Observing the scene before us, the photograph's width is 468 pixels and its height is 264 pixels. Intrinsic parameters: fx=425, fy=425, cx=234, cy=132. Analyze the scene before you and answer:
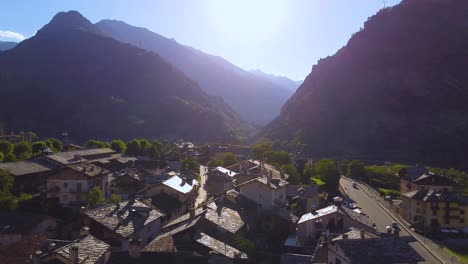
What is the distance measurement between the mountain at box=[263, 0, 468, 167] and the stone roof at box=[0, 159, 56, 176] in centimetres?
10568

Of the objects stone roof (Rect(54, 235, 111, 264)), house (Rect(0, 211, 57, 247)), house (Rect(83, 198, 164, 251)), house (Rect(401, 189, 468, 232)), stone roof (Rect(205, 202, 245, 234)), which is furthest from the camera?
house (Rect(401, 189, 468, 232))

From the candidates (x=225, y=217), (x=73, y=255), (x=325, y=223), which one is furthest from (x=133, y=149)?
(x=73, y=255)

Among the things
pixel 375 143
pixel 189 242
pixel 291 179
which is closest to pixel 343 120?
pixel 375 143

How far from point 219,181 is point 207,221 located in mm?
29063

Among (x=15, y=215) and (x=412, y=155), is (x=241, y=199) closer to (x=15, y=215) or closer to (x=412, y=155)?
(x=15, y=215)

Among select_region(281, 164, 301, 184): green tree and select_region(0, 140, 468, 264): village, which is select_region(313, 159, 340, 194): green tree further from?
select_region(281, 164, 301, 184): green tree

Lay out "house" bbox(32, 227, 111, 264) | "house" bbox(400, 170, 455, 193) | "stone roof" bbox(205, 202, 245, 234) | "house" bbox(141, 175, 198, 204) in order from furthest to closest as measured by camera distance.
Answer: "house" bbox(400, 170, 455, 193)
"house" bbox(141, 175, 198, 204)
"stone roof" bbox(205, 202, 245, 234)
"house" bbox(32, 227, 111, 264)

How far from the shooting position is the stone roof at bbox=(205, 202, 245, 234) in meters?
35.0

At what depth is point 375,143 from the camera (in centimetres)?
15162

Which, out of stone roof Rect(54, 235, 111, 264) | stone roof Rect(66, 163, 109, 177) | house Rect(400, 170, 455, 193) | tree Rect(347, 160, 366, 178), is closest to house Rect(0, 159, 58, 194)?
stone roof Rect(66, 163, 109, 177)

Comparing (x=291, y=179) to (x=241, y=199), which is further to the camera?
(x=291, y=179)

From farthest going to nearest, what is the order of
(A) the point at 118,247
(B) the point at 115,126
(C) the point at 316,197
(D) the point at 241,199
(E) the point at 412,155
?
(B) the point at 115,126 < (E) the point at 412,155 < (C) the point at 316,197 < (D) the point at 241,199 < (A) the point at 118,247

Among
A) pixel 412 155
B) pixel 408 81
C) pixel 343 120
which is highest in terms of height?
pixel 408 81

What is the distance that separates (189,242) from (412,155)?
400 feet
